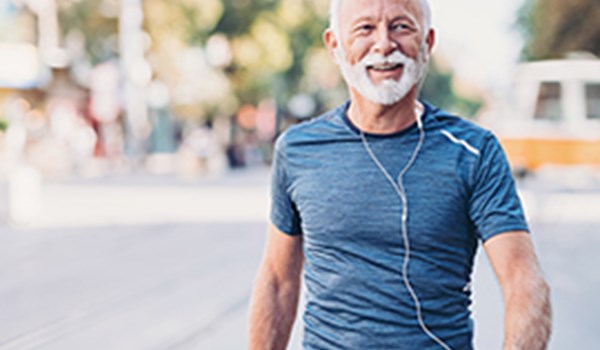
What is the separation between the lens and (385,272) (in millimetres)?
2053

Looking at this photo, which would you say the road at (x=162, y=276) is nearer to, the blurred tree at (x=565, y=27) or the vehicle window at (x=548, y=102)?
the vehicle window at (x=548, y=102)

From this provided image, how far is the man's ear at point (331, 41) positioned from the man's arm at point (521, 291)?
2.16ft

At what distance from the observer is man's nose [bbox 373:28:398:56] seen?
2.16 m

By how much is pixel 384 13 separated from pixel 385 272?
601 mm

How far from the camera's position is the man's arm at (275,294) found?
7.50ft

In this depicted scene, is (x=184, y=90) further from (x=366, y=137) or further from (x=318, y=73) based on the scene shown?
(x=366, y=137)

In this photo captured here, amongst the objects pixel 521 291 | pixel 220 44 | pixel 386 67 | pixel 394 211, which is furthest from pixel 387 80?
pixel 220 44

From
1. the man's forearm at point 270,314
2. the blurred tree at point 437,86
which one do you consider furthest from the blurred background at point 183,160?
the blurred tree at point 437,86

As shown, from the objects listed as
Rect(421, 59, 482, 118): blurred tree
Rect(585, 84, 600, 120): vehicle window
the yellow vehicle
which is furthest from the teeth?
Rect(421, 59, 482, 118): blurred tree

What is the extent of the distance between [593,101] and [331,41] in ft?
77.7

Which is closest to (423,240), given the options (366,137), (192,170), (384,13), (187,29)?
(366,137)

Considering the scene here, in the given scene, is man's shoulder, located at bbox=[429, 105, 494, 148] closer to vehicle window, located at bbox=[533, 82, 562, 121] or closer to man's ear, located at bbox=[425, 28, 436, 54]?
man's ear, located at bbox=[425, 28, 436, 54]

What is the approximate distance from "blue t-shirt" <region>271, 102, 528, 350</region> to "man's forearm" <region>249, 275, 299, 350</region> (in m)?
0.13

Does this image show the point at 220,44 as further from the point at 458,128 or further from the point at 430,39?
the point at 458,128
